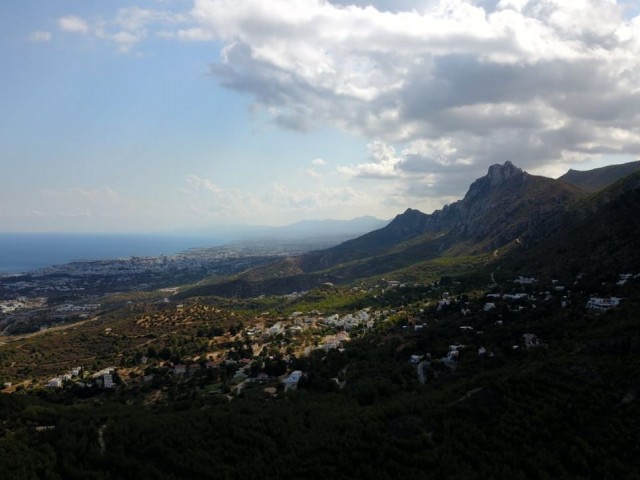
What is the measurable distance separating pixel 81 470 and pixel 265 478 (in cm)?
1151

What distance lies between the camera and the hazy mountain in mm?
162038

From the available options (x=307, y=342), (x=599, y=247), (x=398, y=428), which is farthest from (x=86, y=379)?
(x=599, y=247)

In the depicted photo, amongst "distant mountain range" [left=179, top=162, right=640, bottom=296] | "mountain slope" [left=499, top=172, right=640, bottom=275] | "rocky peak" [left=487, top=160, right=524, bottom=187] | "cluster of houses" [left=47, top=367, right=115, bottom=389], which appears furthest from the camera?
"rocky peak" [left=487, top=160, right=524, bottom=187]

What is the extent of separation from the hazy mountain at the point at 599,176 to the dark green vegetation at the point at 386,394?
102738mm

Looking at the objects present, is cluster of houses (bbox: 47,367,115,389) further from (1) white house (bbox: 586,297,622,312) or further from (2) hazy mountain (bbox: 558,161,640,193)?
(2) hazy mountain (bbox: 558,161,640,193)

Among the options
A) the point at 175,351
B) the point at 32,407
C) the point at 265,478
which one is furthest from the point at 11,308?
the point at 265,478

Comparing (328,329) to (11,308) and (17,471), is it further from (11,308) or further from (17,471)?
(11,308)

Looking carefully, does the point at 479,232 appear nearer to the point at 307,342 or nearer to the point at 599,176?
the point at 599,176

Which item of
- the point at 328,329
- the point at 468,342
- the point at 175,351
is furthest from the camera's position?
the point at 328,329

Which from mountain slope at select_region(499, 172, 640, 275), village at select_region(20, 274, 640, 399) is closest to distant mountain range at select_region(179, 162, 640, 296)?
mountain slope at select_region(499, 172, 640, 275)

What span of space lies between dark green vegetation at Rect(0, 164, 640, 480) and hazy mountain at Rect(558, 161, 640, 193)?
4045 inches

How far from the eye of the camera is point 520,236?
12544 cm

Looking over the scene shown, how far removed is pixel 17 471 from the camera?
85.7ft

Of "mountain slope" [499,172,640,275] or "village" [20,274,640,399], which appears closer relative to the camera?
"village" [20,274,640,399]
